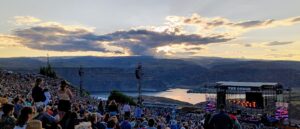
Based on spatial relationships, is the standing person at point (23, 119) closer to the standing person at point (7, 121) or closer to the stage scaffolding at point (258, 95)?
the standing person at point (7, 121)

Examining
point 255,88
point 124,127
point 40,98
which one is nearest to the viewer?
point 124,127

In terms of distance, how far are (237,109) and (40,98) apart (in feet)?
114

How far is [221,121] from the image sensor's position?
9.74 m

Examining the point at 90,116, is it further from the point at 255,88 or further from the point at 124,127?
the point at 255,88

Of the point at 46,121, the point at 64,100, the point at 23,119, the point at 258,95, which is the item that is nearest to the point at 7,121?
the point at 23,119

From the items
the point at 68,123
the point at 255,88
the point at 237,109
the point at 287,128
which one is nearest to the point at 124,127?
the point at 68,123

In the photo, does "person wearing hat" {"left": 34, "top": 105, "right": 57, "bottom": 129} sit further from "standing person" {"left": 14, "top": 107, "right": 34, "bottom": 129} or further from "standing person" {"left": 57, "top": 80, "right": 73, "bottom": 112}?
"standing person" {"left": 57, "top": 80, "right": 73, "bottom": 112}

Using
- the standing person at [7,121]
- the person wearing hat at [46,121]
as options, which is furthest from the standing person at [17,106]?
the standing person at [7,121]

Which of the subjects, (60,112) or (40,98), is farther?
(40,98)

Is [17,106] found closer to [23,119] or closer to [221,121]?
[23,119]

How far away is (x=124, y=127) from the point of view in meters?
11.3

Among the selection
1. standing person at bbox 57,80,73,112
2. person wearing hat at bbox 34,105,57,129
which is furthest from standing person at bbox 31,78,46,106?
person wearing hat at bbox 34,105,57,129

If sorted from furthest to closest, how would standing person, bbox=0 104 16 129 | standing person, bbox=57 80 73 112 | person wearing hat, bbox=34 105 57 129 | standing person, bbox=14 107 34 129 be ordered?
standing person, bbox=57 80 73 112
person wearing hat, bbox=34 105 57 129
standing person, bbox=0 104 16 129
standing person, bbox=14 107 34 129

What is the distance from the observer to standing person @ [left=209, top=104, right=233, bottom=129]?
970 cm
